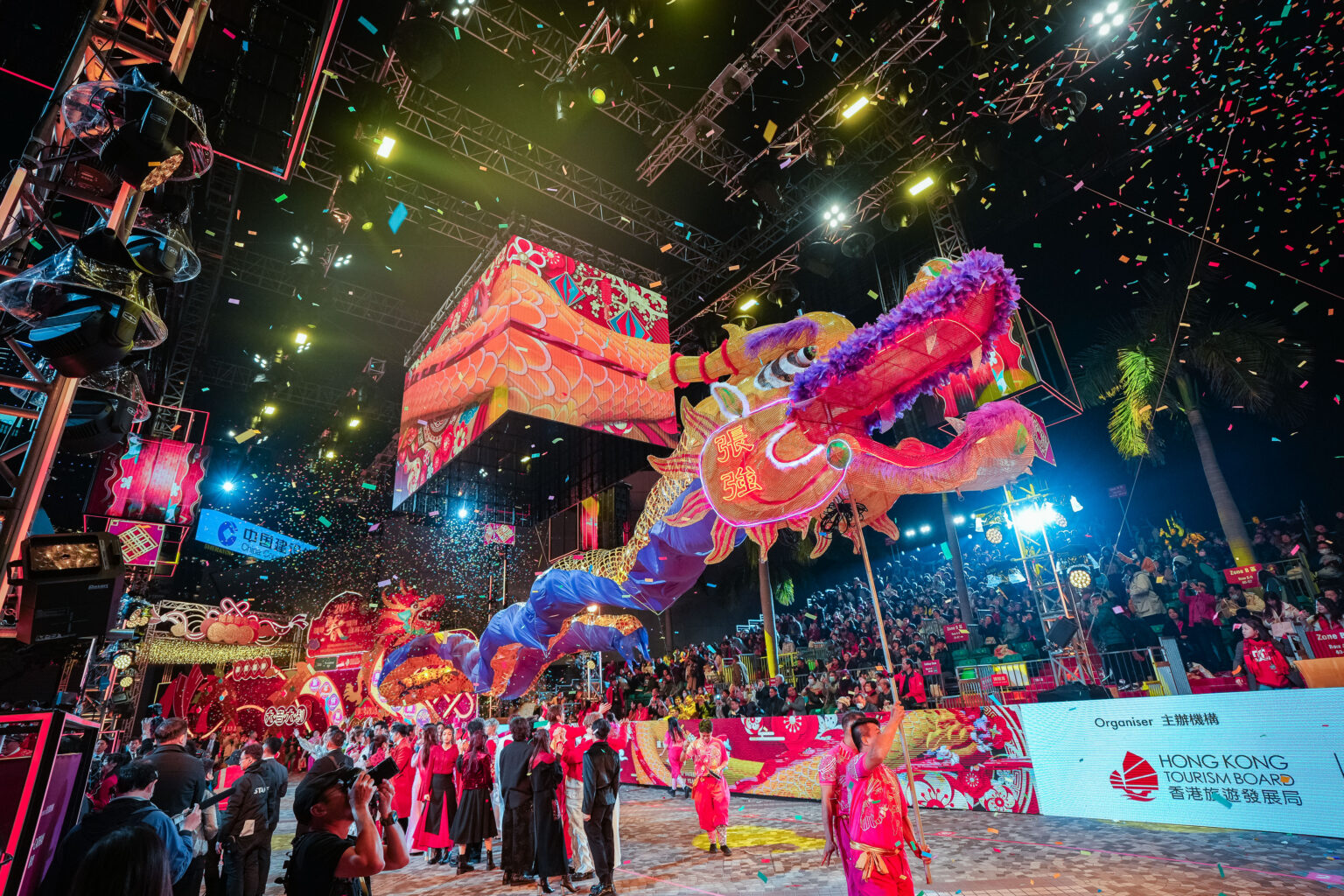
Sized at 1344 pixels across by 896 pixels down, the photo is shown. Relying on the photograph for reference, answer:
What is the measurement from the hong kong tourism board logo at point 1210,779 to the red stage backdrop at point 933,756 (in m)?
1.19

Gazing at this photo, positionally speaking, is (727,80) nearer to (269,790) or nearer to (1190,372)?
(269,790)

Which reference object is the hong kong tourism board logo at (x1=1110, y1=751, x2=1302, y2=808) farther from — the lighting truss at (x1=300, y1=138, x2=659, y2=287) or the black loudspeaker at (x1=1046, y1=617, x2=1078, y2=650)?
the lighting truss at (x1=300, y1=138, x2=659, y2=287)

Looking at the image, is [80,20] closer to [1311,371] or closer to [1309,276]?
[1309,276]

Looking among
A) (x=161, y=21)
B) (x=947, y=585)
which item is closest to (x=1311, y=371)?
(x=947, y=585)

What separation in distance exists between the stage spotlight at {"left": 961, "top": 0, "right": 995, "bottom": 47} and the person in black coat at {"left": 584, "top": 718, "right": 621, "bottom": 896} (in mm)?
9997

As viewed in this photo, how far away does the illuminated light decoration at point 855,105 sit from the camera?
9828mm

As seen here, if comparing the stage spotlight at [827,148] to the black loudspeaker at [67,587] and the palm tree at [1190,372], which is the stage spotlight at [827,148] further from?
the black loudspeaker at [67,587]

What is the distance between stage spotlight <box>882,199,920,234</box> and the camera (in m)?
11.0

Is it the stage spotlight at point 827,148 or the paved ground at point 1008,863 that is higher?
the stage spotlight at point 827,148

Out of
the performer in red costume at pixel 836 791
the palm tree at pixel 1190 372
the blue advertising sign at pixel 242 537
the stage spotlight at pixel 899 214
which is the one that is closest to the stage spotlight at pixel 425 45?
the stage spotlight at pixel 899 214

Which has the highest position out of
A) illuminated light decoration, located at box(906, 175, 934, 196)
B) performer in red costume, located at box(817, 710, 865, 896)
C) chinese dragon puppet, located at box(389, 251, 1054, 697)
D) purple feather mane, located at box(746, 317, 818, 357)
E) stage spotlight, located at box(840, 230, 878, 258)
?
illuminated light decoration, located at box(906, 175, 934, 196)

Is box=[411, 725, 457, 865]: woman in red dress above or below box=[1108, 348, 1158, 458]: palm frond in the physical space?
below

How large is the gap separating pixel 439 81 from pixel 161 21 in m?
5.22


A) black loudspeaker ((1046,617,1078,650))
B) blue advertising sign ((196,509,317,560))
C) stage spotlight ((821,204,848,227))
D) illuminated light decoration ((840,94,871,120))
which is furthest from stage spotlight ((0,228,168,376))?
blue advertising sign ((196,509,317,560))
